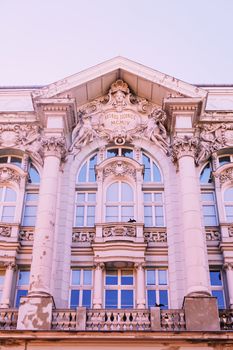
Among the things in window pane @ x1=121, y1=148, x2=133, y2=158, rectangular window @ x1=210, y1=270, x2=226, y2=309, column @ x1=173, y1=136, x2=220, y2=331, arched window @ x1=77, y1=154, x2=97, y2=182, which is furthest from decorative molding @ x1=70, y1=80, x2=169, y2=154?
rectangular window @ x1=210, y1=270, x2=226, y2=309

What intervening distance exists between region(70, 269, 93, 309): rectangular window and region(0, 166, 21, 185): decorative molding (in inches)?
200

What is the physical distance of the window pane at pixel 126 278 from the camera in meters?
20.0

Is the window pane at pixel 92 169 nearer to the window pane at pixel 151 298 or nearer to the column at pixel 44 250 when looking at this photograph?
the column at pixel 44 250

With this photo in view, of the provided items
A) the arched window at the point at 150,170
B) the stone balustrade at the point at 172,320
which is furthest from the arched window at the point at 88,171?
the stone balustrade at the point at 172,320

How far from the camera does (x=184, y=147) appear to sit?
22062 mm

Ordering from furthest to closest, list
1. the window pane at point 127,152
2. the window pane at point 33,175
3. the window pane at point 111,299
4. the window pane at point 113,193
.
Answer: the window pane at point 127,152, the window pane at point 33,175, the window pane at point 113,193, the window pane at point 111,299

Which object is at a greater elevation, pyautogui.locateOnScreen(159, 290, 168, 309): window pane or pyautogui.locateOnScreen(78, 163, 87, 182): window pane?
pyautogui.locateOnScreen(78, 163, 87, 182): window pane

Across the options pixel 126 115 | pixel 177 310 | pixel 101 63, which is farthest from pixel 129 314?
pixel 101 63

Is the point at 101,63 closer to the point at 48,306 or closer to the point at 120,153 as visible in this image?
the point at 120,153

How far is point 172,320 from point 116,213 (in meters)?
5.80

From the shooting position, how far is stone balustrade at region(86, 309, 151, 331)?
55.9ft

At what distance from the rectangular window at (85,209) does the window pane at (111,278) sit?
2.17m

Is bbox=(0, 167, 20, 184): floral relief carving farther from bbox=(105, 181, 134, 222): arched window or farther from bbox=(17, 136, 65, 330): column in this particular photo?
bbox=(105, 181, 134, 222): arched window

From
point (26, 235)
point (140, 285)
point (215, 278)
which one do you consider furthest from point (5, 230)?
point (215, 278)
